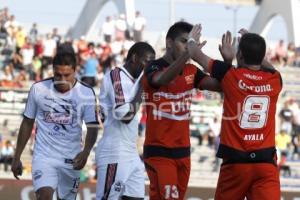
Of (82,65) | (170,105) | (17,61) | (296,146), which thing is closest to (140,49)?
(170,105)

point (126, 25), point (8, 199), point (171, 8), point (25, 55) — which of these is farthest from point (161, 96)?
point (171, 8)

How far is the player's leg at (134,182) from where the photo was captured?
33.9 feet

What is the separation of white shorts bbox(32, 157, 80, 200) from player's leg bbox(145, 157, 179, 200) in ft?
3.58

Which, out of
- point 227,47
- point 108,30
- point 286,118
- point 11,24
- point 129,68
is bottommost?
point 286,118

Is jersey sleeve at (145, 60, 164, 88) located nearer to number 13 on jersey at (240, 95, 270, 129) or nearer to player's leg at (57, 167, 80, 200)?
number 13 on jersey at (240, 95, 270, 129)

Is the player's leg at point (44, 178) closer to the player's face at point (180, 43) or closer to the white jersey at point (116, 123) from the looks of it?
the white jersey at point (116, 123)

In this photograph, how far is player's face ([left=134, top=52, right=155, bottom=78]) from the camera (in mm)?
10289

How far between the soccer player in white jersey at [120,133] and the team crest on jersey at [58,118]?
38 cm

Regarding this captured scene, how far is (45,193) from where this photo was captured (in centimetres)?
1016

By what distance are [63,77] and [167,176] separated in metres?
1.67

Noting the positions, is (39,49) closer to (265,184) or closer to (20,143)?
(20,143)

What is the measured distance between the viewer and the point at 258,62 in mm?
9289

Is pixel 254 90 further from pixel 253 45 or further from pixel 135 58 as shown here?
pixel 135 58

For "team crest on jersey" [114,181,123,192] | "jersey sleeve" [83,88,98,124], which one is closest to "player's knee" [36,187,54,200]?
"team crest on jersey" [114,181,123,192]
